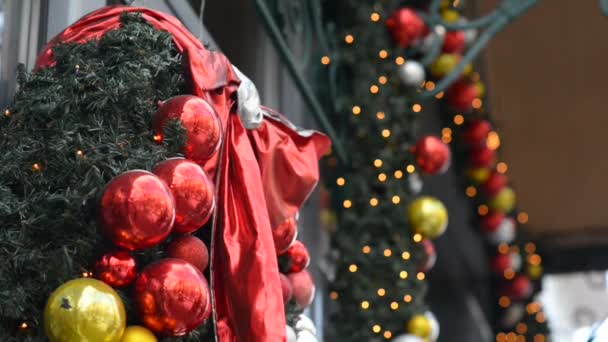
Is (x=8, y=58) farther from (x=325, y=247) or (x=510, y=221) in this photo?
(x=510, y=221)

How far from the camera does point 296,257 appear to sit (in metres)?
3.89

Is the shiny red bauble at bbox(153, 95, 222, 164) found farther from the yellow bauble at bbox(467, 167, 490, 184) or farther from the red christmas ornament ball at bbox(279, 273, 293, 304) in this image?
the yellow bauble at bbox(467, 167, 490, 184)

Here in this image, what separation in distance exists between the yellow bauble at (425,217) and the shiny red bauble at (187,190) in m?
3.01

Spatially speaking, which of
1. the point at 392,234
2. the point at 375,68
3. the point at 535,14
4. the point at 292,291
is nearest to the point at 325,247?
the point at 392,234

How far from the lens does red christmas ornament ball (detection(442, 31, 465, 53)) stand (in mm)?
7227

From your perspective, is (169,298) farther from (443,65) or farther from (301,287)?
(443,65)

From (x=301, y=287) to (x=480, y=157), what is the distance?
482 centimetres

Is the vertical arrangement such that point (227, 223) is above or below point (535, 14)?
above

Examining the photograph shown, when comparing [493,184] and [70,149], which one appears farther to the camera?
[493,184]

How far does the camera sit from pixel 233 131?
3.38 m

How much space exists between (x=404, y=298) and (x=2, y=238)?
3.18 m

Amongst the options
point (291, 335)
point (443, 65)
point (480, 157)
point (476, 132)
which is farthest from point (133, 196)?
point (480, 157)

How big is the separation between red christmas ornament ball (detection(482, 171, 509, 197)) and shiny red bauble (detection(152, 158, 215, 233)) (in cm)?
581

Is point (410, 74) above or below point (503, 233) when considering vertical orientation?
above
